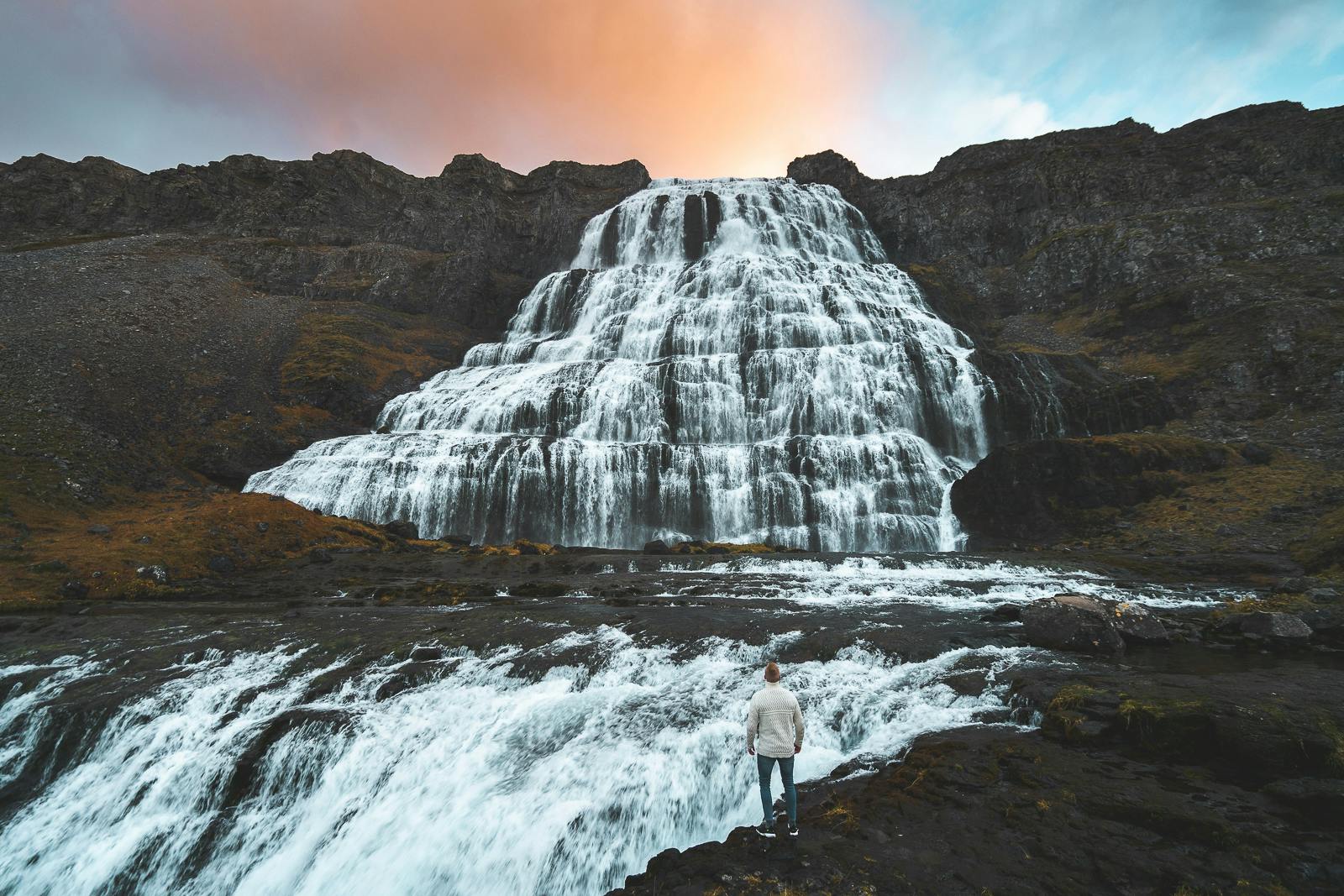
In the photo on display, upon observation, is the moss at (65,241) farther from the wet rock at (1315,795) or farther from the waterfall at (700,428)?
the wet rock at (1315,795)

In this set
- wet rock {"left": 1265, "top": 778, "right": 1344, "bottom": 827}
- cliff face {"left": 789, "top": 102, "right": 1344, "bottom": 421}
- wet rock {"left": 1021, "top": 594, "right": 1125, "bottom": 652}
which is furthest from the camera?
cliff face {"left": 789, "top": 102, "right": 1344, "bottom": 421}

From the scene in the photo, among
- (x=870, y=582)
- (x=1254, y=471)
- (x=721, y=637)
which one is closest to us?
(x=721, y=637)

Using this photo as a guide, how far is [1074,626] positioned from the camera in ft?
40.3

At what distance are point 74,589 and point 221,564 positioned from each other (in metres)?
4.44

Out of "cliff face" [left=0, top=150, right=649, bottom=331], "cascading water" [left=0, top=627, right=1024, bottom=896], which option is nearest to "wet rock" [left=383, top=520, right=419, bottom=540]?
"cascading water" [left=0, top=627, right=1024, bottom=896]

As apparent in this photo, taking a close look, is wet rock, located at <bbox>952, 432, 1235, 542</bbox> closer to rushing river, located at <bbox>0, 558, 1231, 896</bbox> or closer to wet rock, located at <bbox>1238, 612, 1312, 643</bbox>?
wet rock, located at <bbox>1238, 612, 1312, 643</bbox>

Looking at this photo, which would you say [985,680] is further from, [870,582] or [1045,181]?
[1045,181]

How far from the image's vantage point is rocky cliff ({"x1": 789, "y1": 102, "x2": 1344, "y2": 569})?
28.8 metres

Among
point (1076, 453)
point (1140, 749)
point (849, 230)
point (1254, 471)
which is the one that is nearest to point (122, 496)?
point (1140, 749)

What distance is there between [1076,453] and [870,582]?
1754cm

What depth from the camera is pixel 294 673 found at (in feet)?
43.3

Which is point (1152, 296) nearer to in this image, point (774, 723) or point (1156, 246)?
point (1156, 246)

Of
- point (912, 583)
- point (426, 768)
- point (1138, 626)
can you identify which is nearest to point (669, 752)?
point (426, 768)

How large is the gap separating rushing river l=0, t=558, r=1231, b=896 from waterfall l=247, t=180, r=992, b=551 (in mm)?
19701
